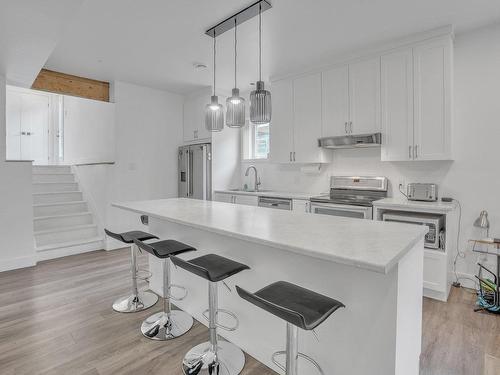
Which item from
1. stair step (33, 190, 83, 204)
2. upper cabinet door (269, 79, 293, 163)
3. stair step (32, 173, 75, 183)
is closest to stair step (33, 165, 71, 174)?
stair step (32, 173, 75, 183)

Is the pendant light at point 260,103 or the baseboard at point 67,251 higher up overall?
the pendant light at point 260,103

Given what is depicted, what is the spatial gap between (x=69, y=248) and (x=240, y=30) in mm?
3921

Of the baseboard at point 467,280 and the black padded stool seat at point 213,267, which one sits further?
the baseboard at point 467,280

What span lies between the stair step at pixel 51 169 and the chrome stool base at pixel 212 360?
529 cm

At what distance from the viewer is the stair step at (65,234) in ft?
14.3

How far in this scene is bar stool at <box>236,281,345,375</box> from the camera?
1.19 metres

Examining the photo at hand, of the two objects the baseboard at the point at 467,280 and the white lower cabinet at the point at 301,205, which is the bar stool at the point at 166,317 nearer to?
the white lower cabinet at the point at 301,205

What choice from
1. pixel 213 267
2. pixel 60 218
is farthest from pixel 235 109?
pixel 60 218

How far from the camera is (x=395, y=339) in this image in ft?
4.33

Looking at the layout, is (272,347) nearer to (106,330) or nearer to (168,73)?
(106,330)

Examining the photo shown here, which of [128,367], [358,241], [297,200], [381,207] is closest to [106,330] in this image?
[128,367]

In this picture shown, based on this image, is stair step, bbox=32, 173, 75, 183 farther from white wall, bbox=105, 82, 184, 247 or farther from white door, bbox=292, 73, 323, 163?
white door, bbox=292, 73, 323, 163

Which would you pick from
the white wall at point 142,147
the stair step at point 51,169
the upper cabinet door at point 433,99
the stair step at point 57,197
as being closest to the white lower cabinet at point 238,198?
the white wall at point 142,147

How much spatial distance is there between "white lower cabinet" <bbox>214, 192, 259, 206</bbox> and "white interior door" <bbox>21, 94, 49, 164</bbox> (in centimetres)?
442
